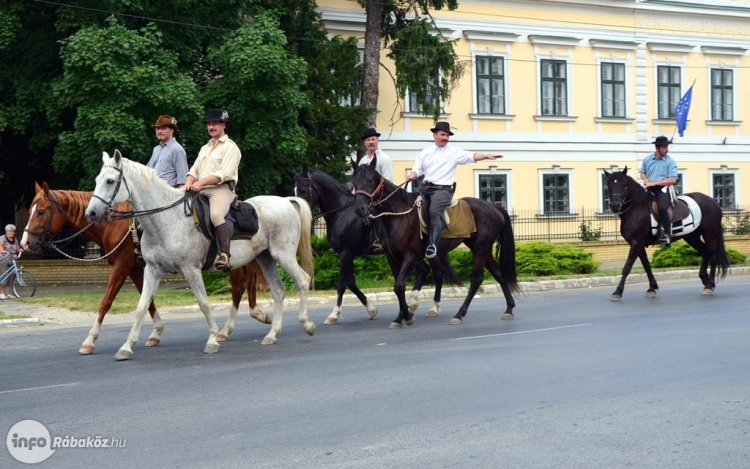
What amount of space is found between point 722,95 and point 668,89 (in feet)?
9.78

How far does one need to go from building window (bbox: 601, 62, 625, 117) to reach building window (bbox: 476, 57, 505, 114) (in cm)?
478

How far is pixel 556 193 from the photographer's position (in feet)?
131

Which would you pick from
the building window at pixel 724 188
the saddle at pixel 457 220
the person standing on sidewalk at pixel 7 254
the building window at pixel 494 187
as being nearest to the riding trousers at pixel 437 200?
the saddle at pixel 457 220

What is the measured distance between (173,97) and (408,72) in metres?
9.87

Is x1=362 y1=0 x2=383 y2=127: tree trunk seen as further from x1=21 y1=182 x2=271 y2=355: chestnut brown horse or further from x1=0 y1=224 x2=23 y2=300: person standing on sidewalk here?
x1=21 y1=182 x2=271 y2=355: chestnut brown horse

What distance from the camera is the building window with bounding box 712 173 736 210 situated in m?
43.6

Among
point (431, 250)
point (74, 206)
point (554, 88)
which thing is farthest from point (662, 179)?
point (554, 88)

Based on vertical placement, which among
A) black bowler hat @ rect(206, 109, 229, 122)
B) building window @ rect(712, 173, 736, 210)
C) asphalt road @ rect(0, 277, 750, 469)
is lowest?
asphalt road @ rect(0, 277, 750, 469)

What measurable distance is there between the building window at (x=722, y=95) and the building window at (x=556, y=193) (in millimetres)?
8292

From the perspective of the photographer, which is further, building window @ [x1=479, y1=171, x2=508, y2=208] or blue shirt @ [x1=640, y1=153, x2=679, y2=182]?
building window @ [x1=479, y1=171, x2=508, y2=208]

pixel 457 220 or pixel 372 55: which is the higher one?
pixel 372 55

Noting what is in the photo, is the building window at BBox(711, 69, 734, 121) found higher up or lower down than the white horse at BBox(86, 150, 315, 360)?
higher up

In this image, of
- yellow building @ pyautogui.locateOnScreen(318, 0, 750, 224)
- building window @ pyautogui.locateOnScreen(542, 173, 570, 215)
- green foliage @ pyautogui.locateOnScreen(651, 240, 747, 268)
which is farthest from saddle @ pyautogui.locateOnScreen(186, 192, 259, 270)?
building window @ pyautogui.locateOnScreen(542, 173, 570, 215)

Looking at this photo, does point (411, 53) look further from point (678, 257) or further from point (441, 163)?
point (441, 163)
